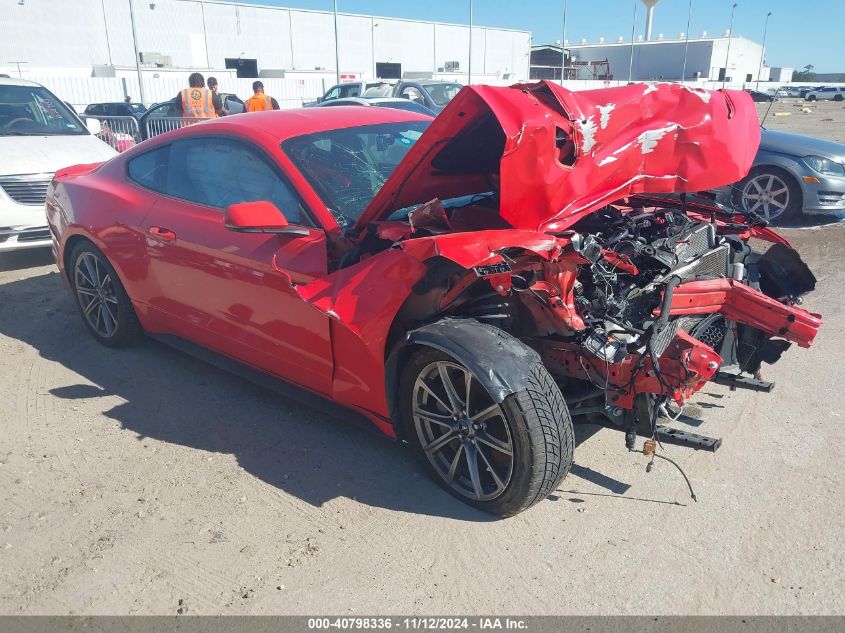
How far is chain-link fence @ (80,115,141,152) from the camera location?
11484mm

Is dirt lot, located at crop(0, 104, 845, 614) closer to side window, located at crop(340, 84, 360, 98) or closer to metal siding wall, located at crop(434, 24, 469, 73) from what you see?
side window, located at crop(340, 84, 360, 98)

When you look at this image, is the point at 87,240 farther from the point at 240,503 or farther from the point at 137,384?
the point at 240,503

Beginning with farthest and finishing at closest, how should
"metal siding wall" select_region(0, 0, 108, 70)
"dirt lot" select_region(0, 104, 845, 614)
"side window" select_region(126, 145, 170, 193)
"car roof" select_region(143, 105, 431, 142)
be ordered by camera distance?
"metal siding wall" select_region(0, 0, 108, 70)
"side window" select_region(126, 145, 170, 193)
"car roof" select_region(143, 105, 431, 142)
"dirt lot" select_region(0, 104, 845, 614)

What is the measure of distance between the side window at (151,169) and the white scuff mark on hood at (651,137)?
9.41 ft

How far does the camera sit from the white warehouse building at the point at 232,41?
40.4 meters

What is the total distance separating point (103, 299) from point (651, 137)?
12.5 feet

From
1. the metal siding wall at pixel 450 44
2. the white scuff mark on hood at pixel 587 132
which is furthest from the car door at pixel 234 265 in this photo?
the metal siding wall at pixel 450 44

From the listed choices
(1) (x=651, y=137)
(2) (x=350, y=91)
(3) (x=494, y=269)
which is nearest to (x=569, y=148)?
(1) (x=651, y=137)

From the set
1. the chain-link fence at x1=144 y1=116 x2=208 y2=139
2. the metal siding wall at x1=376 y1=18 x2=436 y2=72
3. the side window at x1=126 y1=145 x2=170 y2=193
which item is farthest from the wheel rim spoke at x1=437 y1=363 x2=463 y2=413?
the metal siding wall at x1=376 y1=18 x2=436 y2=72

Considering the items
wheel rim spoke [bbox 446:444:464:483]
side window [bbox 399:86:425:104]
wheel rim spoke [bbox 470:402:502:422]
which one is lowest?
wheel rim spoke [bbox 446:444:464:483]

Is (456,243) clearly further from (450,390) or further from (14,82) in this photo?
(14,82)

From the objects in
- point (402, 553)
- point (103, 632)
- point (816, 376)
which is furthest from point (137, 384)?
point (816, 376)

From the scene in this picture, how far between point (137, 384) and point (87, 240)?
3.91ft

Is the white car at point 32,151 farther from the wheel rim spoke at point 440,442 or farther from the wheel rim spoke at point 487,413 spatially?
the wheel rim spoke at point 487,413
